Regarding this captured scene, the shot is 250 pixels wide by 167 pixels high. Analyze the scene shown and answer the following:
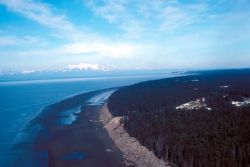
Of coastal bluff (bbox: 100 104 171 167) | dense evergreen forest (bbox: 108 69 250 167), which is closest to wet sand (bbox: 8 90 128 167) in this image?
coastal bluff (bbox: 100 104 171 167)

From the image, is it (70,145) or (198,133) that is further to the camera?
(70,145)

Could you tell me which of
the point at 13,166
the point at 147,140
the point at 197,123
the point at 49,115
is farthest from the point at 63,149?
the point at 49,115

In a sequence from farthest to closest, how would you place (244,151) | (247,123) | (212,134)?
1. (247,123)
2. (212,134)
3. (244,151)

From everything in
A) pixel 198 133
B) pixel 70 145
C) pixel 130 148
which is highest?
pixel 198 133

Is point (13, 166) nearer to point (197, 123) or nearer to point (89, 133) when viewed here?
point (89, 133)

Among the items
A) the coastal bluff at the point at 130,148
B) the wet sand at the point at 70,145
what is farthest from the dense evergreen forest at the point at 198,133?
the wet sand at the point at 70,145

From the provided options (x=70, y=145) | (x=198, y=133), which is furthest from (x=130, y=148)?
(x=70, y=145)

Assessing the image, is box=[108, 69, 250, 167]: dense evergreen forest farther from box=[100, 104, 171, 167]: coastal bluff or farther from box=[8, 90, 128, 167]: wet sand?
box=[8, 90, 128, 167]: wet sand

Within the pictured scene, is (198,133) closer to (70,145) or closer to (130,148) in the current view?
(130,148)
